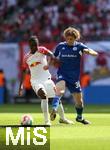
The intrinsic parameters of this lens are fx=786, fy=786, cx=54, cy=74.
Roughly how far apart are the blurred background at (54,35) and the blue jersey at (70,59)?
683 inches

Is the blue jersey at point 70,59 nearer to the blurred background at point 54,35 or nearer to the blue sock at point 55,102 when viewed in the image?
the blue sock at point 55,102

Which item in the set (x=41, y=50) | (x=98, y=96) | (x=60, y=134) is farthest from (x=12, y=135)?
(x=98, y=96)

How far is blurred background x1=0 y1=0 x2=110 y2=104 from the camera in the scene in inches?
1478

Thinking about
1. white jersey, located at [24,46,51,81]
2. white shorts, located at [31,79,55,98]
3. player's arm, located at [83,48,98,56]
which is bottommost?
white shorts, located at [31,79,55,98]

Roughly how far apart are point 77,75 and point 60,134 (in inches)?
140

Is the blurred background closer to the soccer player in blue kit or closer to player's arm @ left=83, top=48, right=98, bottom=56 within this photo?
the soccer player in blue kit

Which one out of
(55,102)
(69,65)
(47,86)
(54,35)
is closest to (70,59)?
(69,65)

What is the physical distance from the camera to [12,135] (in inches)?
625

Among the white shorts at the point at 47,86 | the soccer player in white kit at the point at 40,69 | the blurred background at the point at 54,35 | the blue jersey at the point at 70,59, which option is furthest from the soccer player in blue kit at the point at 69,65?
the blurred background at the point at 54,35

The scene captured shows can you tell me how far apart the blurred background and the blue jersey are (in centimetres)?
1734

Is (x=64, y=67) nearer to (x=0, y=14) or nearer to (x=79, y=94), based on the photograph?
(x=79, y=94)

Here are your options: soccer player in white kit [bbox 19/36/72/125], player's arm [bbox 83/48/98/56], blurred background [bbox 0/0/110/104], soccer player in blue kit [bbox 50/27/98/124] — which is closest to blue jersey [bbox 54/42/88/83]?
soccer player in blue kit [bbox 50/27/98/124]

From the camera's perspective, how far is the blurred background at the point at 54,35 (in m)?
37.5

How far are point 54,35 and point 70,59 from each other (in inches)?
741
